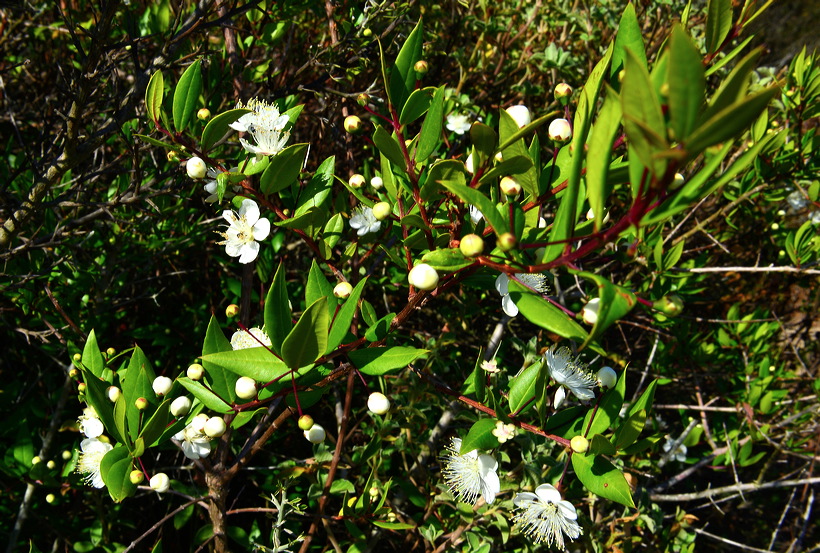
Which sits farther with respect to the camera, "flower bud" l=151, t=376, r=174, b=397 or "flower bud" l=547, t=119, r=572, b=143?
"flower bud" l=151, t=376, r=174, b=397

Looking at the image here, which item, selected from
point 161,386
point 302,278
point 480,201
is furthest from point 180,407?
point 302,278

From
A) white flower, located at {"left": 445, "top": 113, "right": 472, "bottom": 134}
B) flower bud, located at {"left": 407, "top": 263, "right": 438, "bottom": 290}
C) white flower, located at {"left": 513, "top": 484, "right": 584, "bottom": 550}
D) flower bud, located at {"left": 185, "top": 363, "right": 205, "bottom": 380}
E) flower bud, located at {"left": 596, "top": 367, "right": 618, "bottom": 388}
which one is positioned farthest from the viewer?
white flower, located at {"left": 445, "top": 113, "right": 472, "bottom": 134}

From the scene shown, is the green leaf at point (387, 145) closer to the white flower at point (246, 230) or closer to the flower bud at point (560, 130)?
the flower bud at point (560, 130)

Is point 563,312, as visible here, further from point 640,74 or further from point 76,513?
point 76,513

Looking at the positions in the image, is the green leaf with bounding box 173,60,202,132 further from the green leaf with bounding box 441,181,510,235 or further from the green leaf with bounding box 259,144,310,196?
the green leaf with bounding box 441,181,510,235

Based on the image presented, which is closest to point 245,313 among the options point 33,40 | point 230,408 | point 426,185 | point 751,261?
point 230,408

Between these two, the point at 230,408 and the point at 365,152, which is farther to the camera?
the point at 365,152

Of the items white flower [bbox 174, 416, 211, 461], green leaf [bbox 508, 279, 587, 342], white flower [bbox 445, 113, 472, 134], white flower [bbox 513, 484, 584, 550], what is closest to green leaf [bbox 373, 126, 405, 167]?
green leaf [bbox 508, 279, 587, 342]
